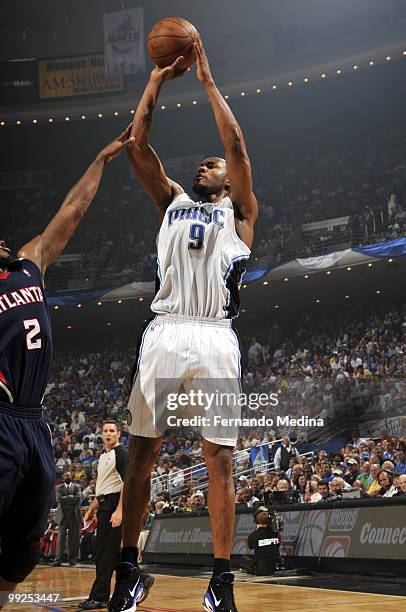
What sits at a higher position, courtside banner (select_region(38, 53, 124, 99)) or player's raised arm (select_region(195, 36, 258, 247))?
courtside banner (select_region(38, 53, 124, 99))

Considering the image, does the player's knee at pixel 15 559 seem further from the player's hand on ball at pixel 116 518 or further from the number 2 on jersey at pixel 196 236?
the player's hand on ball at pixel 116 518

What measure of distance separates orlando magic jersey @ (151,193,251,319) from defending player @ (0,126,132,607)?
0.77 metres

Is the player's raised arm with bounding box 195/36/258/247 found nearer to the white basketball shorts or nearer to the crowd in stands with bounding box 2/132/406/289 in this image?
the white basketball shorts

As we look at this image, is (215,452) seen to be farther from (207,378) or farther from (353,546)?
(353,546)

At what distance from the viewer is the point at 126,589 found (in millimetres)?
3910

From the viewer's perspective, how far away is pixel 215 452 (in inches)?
160

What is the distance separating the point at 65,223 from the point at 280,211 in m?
21.2

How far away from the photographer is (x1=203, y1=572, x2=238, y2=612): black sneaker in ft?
12.5

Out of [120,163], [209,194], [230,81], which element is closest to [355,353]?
[230,81]

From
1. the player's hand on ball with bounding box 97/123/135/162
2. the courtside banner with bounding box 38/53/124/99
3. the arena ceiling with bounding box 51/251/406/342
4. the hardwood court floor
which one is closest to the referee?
the hardwood court floor

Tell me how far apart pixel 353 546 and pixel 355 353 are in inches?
448

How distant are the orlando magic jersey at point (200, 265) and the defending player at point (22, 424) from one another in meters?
0.77

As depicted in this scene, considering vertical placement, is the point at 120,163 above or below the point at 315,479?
above

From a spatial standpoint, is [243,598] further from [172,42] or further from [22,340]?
[172,42]
